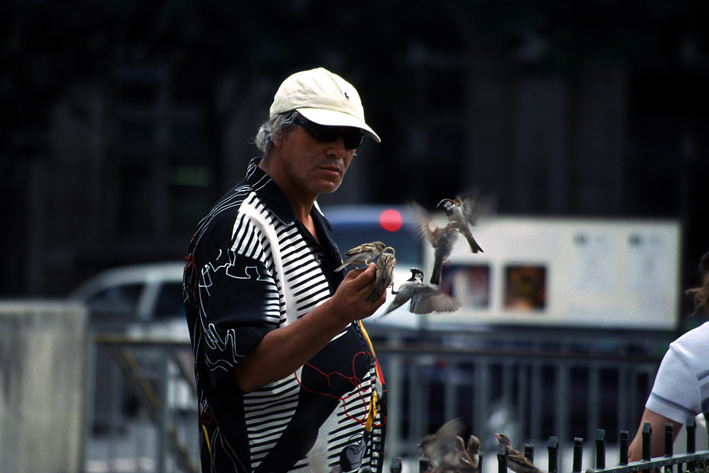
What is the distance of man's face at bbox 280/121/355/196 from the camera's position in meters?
2.07

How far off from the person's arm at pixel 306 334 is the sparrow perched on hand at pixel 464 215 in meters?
0.26

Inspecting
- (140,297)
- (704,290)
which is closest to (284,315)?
(704,290)

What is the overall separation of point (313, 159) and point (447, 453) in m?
0.75

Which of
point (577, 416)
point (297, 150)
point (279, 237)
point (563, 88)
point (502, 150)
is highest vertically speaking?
point (563, 88)

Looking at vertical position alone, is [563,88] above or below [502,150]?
above

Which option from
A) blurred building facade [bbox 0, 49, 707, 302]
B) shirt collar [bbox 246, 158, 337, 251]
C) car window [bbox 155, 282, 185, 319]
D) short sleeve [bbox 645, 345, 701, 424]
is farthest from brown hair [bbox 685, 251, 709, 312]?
blurred building facade [bbox 0, 49, 707, 302]

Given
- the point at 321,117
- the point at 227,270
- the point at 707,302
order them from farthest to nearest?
the point at 707,302 → the point at 321,117 → the point at 227,270

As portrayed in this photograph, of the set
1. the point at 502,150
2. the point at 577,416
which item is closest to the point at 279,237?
the point at 577,416

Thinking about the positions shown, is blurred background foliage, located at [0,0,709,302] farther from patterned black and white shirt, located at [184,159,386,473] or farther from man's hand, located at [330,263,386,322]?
man's hand, located at [330,263,386,322]

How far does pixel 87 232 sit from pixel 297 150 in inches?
555

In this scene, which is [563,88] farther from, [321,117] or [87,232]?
[321,117]

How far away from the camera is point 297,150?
209 centimetres

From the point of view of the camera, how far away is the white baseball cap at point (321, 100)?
81.0 inches

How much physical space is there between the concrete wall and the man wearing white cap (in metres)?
3.12
